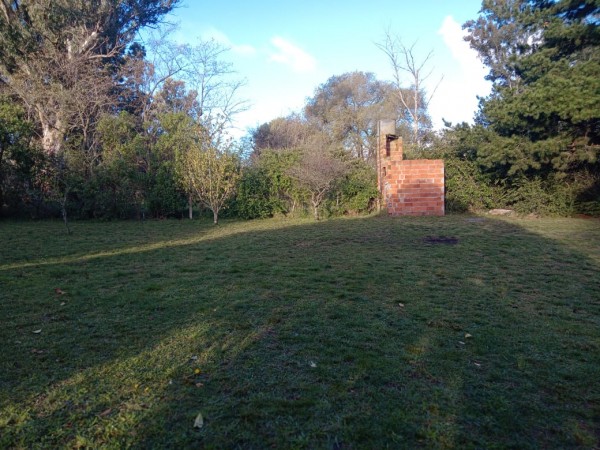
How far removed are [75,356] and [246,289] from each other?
1.95 meters

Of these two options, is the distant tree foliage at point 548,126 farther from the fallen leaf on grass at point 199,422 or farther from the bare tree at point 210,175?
the fallen leaf on grass at point 199,422

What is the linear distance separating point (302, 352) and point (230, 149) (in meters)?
10.6

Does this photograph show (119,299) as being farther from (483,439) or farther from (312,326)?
(483,439)

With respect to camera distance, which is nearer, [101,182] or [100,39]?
[101,182]

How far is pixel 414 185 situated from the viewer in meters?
12.3

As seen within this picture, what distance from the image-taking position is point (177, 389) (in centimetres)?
235

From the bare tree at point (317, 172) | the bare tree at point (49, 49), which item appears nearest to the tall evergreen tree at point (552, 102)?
the bare tree at point (317, 172)

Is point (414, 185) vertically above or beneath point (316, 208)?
above

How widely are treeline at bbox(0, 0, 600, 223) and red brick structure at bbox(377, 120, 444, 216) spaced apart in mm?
1045

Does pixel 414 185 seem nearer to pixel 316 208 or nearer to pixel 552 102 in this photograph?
pixel 316 208

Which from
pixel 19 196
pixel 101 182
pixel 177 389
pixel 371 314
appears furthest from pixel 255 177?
pixel 177 389

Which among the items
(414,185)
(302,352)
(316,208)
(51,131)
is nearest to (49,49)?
(51,131)

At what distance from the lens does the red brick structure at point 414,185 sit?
1224cm

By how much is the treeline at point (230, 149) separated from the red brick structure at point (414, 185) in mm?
1045
